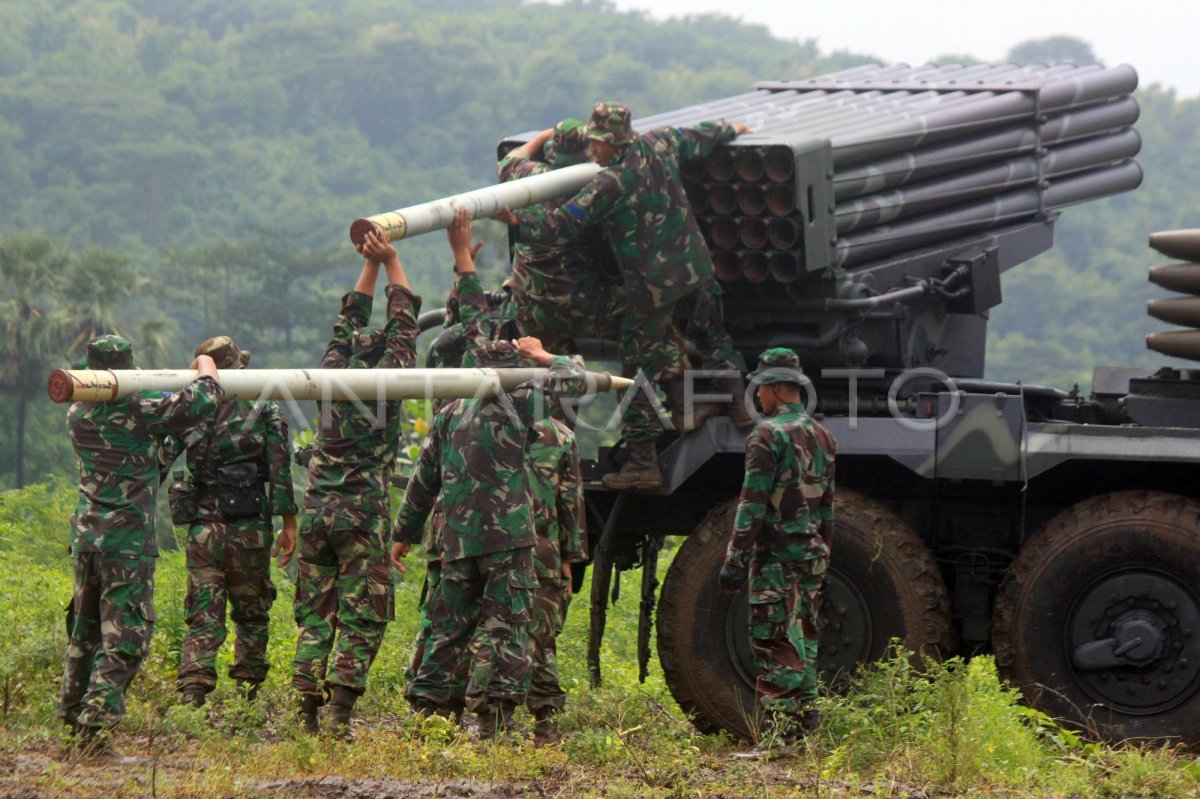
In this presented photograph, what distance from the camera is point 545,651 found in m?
8.06

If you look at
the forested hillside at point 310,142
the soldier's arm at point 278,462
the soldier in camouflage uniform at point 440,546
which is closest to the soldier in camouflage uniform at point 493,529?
the soldier in camouflage uniform at point 440,546

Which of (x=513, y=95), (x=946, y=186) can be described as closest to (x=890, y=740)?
(x=946, y=186)

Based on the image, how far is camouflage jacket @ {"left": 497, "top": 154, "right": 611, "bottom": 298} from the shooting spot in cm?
888

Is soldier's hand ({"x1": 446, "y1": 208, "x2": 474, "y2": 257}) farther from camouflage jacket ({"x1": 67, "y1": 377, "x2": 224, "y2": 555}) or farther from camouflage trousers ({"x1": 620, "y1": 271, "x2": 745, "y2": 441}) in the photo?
camouflage jacket ({"x1": 67, "y1": 377, "x2": 224, "y2": 555})

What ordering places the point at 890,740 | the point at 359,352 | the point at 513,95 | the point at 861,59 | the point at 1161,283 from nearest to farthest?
the point at 890,740 < the point at 359,352 < the point at 1161,283 < the point at 513,95 < the point at 861,59

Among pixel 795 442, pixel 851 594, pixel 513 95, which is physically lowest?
pixel 851 594

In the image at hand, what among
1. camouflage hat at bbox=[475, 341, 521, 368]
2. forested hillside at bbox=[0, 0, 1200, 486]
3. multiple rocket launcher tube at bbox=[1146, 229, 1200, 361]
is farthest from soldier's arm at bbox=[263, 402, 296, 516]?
forested hillside at bbox=[0, 0, 1200, 486]

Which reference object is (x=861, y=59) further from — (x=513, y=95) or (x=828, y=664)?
(x=828, y=664)

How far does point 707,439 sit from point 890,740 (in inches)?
67.8

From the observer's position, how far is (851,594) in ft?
27.1

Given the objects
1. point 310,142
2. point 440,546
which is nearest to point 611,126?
point 440,546

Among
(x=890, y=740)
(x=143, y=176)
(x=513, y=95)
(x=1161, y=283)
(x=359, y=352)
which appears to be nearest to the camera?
(x=890, y=740)

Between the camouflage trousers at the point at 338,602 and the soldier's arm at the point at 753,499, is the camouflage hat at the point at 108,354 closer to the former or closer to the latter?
the camouflage trousers at the point at 338,602

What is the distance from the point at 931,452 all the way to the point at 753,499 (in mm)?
932
